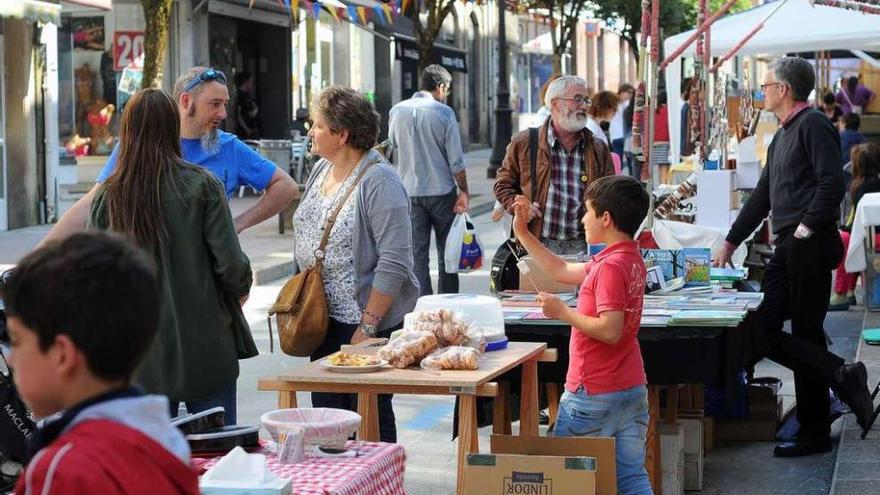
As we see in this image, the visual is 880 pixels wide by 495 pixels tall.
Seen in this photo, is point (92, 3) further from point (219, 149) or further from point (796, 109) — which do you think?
point (219, 149)

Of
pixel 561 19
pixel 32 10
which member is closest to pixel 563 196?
pixel 32 10

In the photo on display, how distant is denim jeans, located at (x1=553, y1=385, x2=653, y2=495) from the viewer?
5285 mm

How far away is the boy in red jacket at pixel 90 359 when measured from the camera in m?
2.23

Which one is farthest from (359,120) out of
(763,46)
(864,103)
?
(864,103)

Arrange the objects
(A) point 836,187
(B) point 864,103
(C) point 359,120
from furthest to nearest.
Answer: (B) point 864,103, (A) point 836,187, (C) point 359,120

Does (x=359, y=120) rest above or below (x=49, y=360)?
above

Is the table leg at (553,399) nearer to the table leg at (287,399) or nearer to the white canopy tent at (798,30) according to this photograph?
the table leg at (287,399)

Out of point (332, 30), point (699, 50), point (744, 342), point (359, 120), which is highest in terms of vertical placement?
point (332, 30)

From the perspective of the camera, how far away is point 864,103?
28.4 metres

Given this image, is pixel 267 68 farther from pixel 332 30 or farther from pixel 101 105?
pixel 101 105

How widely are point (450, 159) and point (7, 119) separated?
10.2 meters

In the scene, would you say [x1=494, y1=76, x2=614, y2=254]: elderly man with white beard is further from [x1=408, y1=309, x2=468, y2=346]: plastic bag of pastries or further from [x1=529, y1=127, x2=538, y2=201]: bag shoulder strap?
[x1=408, y1=309, x2=468, y2=346]: plastic bag of pastries

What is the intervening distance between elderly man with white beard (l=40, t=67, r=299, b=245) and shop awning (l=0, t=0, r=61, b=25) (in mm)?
11912

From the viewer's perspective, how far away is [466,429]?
196 inches
